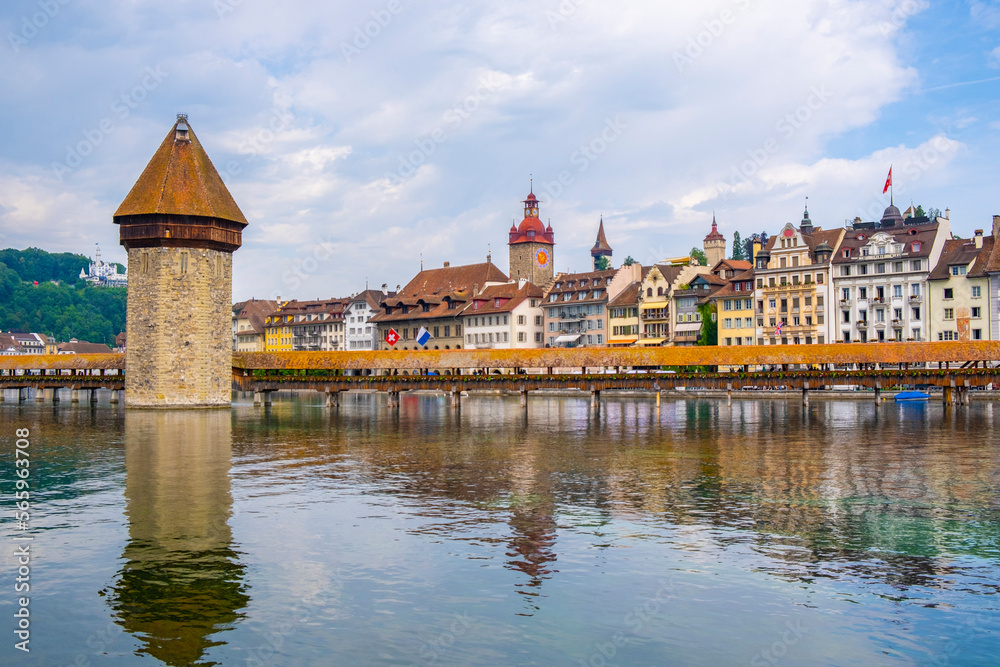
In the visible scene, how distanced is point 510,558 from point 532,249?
10168 cm

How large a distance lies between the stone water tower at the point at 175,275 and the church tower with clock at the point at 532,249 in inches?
2570

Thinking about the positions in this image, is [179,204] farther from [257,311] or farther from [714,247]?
[257,311]

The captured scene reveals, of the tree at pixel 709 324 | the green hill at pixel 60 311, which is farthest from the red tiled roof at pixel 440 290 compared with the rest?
the green hill at pixel 60 311

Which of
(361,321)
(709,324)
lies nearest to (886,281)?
(709,324)

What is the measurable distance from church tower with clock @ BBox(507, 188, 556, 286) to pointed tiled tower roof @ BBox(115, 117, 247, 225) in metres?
64.3

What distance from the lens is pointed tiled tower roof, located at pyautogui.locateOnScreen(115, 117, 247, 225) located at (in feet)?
167

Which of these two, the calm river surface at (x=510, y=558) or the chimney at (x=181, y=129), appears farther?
the chimney at (x=181, y=129)

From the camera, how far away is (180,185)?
169 feet

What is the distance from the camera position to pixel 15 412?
56250mm

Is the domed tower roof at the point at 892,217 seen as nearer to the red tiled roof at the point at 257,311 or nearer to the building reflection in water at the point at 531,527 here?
the building reflection in water at the point at 531,527

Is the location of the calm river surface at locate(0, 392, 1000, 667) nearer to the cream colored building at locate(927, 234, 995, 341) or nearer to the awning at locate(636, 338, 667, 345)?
the cream colored building at locate(927, 234, 995, 341)

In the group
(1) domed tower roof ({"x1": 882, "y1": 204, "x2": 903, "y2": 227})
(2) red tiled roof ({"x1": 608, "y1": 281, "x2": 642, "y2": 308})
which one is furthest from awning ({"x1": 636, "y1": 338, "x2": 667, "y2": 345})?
(1) domed tower roof ({"x1": 882, "y1": 204, "x2": 903, "y2": 227})

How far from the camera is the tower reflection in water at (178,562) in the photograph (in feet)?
37.8

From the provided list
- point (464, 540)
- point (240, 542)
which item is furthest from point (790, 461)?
point (240, 542)
